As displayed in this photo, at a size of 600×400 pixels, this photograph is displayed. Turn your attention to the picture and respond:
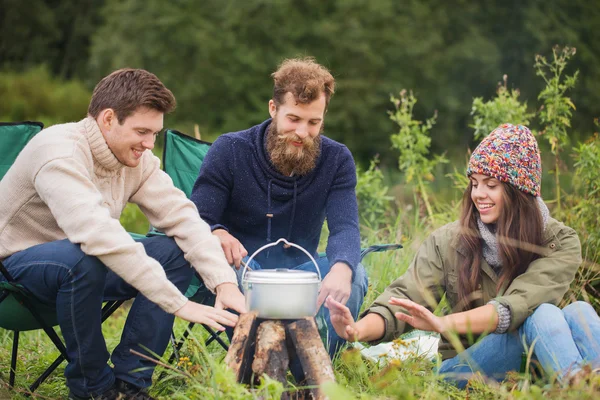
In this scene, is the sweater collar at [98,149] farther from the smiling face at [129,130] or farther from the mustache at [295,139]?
the mustache at [295,139]

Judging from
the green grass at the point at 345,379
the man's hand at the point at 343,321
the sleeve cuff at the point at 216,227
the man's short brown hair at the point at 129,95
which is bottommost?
the green grass at the point at 345,379

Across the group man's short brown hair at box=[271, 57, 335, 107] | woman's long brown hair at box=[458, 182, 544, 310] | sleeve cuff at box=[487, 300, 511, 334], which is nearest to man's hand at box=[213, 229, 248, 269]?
man's short brown hair at box=[271, 57, 335, 107]

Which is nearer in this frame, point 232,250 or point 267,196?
point 232,250

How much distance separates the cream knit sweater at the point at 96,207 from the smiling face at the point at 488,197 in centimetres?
98

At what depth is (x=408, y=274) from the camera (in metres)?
2.93

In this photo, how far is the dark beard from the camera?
10.3ft

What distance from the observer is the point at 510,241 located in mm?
2795

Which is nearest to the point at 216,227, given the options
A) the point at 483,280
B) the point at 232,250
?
the point at 232,250

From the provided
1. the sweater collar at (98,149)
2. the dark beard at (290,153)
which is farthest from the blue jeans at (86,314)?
the dark beard at (290,153)

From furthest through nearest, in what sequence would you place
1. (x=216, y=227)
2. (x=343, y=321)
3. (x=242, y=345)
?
(x=216, y=227)
(x=343, y=321)
(x=242, y=345)

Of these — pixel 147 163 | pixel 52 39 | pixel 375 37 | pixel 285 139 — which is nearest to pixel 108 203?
pixel 147 163

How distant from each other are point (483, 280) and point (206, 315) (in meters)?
1.13

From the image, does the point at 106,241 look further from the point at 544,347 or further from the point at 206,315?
the point at 544,347

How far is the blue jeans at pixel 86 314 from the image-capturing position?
2482mm
